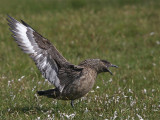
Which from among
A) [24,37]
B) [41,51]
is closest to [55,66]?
[41,51]

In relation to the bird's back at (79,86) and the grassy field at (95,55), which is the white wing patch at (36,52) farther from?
the grassy field at (95,55)

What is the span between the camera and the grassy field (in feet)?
16.8

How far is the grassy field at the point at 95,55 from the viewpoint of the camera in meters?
5.13

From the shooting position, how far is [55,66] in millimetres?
5164

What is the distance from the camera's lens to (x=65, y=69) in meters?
5.23

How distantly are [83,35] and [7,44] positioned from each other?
1963 mm

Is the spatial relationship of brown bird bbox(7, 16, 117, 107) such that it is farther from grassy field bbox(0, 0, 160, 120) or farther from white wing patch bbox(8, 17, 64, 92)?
grassy field bbox(0, 0, 160, 120)

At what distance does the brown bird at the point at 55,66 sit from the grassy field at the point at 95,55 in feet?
0.86

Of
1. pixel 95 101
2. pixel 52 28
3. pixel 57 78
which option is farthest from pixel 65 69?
pixel 52 28

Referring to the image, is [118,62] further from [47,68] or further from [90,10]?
[90,10]

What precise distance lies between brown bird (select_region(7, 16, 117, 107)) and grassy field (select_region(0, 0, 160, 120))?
10.3 inches

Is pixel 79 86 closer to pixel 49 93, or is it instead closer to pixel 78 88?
pixel 78 88

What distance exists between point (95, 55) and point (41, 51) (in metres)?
3.59

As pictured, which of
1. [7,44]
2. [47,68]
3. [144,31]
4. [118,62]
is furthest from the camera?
[144,31]
